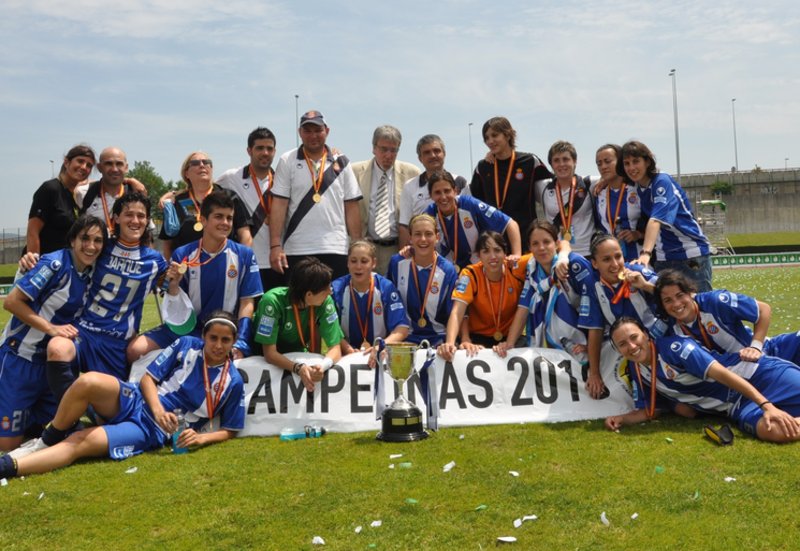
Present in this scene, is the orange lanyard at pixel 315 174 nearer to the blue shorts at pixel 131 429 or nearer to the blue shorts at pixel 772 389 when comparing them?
the blue shorts at pixel 131 429

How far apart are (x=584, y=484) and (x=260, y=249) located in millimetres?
4228

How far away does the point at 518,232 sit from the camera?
6863 millimetres

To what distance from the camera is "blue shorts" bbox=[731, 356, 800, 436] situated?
475 centimetres

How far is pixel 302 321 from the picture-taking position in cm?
600

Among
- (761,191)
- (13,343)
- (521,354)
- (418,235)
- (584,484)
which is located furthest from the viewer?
(761,191)

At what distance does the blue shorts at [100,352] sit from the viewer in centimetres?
562

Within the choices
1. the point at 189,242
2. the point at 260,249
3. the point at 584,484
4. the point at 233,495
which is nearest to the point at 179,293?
the point at 189,242

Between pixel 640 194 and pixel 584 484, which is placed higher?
pixel 640 194

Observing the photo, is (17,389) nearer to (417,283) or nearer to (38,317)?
(38,317)

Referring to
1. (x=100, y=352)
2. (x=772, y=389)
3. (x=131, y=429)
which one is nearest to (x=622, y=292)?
(x=772, y=389)

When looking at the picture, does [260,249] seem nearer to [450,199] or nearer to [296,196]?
[296,196]

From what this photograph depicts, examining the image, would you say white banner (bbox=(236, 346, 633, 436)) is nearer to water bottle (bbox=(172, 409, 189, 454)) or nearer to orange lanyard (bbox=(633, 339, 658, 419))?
orange lanyard (bbox=(633, 339, 658, 419))

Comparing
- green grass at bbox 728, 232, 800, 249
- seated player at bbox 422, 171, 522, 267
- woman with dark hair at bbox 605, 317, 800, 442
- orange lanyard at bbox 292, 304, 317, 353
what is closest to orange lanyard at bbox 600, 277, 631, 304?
woman with dark hair at bbox 605, 317, 800, 442

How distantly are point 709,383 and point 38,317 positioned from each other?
4999 mm
